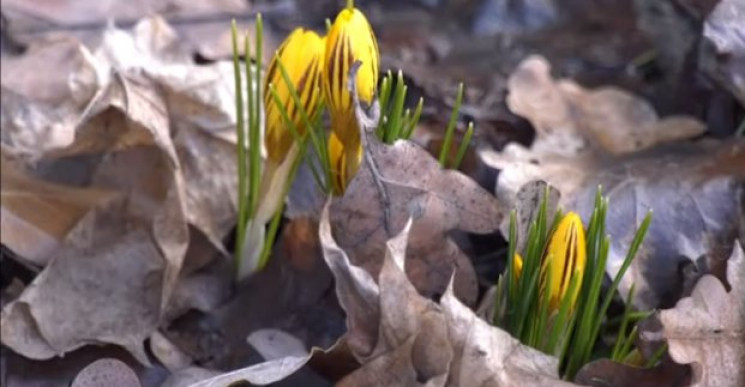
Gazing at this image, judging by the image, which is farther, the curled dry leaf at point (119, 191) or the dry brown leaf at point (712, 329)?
the curled dry leaf at point (119, 191)

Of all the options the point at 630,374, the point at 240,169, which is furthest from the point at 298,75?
the point at 630,374

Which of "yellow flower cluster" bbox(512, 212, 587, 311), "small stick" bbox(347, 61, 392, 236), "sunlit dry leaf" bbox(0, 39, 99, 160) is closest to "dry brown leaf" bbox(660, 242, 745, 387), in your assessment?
"yellow flower cluster" bbox(512, 212, 587, 311)

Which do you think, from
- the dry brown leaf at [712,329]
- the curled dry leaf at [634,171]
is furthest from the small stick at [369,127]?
the dry brown leaf at [712,329]

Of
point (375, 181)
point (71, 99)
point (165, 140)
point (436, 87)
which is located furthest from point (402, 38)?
point (375, 181)

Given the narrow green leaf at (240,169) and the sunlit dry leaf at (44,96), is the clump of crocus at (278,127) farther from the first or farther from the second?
the sunlit dry leaf at (44,96)

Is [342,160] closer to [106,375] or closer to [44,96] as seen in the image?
[106,375]
